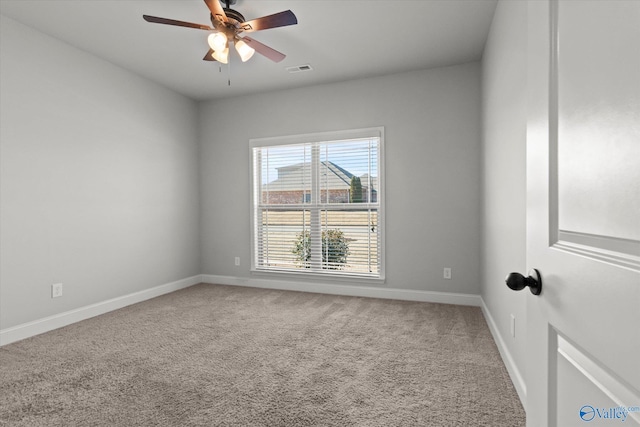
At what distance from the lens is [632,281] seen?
495 millimetres

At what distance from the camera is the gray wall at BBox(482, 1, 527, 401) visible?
1899mm

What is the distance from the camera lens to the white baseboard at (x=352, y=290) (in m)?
3.77

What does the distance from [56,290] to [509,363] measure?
12.5ft

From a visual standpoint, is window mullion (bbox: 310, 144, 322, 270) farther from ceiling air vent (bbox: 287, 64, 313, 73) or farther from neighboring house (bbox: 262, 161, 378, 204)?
ceiling air vent (bbox: 287, 64, 313, 73)

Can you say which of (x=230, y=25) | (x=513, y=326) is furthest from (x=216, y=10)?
(x=513, y=326)

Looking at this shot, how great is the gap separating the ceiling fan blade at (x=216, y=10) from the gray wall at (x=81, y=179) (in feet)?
6.24

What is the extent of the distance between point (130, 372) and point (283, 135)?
3.17m

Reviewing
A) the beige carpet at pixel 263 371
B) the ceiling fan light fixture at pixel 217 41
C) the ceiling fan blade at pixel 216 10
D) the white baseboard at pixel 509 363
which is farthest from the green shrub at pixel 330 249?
the ceiling fan blade at pixel 216 10

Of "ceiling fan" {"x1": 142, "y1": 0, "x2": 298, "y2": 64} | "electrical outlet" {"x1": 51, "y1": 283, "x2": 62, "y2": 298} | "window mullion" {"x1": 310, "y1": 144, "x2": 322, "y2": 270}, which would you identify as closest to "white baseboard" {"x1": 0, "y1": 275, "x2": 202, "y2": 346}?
"electrical outlet" {"x1": 51, "y1": 283, "x2": 62, "y2": 298}

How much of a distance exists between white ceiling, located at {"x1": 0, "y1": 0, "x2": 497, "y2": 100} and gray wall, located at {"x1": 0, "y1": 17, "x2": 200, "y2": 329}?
1.05 feet

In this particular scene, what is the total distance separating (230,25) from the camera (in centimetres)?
253

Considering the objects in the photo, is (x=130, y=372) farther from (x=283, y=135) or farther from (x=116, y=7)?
(x=283, y=135)

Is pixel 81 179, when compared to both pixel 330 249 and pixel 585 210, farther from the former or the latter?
pixel 585 210

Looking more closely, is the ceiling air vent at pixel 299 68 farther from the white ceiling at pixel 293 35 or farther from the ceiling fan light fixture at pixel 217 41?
the ceiling fan light fixture at pixel 217 41
